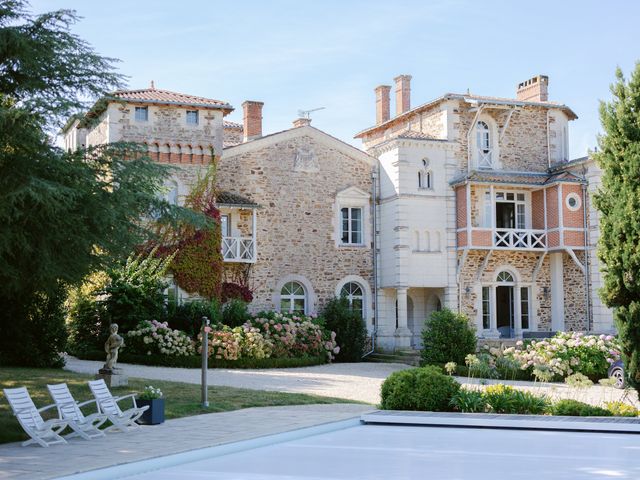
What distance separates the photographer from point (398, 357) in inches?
933

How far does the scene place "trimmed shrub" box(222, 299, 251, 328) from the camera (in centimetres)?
2198

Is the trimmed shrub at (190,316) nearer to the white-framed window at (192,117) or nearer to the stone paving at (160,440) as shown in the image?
the white-framed window at (192,117)

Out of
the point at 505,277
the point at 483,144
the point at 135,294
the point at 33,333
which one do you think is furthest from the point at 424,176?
the point at 33,333

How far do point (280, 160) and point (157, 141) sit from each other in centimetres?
398

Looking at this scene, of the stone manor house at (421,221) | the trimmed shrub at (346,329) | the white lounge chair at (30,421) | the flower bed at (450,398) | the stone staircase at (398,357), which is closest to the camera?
the white lounge chair at (30,421)

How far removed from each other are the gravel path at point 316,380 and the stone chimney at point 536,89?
1212cm

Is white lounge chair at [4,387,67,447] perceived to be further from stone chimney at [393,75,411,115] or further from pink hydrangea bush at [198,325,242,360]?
stone chimney at [393,75,411,115]

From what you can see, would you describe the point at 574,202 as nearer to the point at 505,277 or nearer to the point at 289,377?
the point at 505,277

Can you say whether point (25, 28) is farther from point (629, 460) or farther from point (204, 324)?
point (629, 460)

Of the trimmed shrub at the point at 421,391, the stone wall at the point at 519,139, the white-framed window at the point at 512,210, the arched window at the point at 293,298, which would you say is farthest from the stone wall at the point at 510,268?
the trimmed shrub at the point at 421,391

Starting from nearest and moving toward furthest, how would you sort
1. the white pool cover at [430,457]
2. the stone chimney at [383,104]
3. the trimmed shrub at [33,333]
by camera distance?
the white pool cover at [430,457]
the trimmed shrub at [33,333]
the stone chimney at [383,104]

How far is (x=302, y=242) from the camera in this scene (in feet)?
82.5

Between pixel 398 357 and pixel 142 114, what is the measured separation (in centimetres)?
1017

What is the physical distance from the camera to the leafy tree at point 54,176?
9695 millimetres
